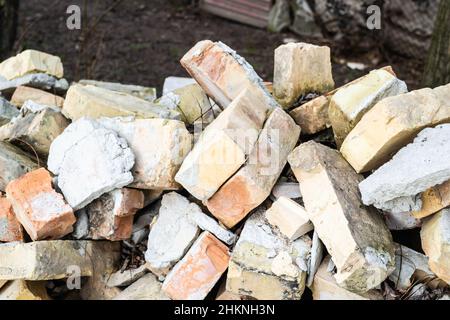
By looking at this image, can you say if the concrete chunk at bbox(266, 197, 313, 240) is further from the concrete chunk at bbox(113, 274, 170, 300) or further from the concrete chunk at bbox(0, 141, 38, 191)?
the concrete chunk at bbox(0, 141, 38, 191)

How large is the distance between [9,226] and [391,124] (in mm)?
1815

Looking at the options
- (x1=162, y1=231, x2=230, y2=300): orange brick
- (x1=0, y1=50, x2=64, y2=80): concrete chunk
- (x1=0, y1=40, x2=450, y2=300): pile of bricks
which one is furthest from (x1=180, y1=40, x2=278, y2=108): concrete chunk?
(x1=0, y1=50, x2=64, y2=80): concrete chunk

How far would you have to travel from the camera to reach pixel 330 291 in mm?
2559

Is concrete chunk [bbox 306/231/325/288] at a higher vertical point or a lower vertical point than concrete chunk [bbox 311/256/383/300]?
higher

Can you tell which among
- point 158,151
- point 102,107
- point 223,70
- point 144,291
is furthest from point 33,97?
point 144,291

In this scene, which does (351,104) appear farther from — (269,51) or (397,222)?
(269,51)

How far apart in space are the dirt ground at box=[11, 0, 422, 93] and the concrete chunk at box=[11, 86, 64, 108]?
167cm

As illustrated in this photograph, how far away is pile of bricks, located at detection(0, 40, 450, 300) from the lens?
253 centimetres

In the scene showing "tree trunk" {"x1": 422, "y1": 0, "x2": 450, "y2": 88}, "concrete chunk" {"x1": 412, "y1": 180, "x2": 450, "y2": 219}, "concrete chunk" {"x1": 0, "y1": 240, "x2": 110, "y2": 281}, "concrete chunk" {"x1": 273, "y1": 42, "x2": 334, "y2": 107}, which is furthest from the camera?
"tree trunk" {"x1": 422, "y1": 0, "x2": 450, "y2": 88}

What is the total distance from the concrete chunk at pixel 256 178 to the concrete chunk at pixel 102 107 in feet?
2.11

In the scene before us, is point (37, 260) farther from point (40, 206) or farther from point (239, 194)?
point (239, 194)

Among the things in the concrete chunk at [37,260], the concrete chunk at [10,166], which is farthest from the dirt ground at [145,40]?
the concrete chunk at [37,260]

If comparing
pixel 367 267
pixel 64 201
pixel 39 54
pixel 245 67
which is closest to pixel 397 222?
pixel 367 267

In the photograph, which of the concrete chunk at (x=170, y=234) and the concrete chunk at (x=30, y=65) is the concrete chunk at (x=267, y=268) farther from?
the concrete chunk at (x=30, y=65)
